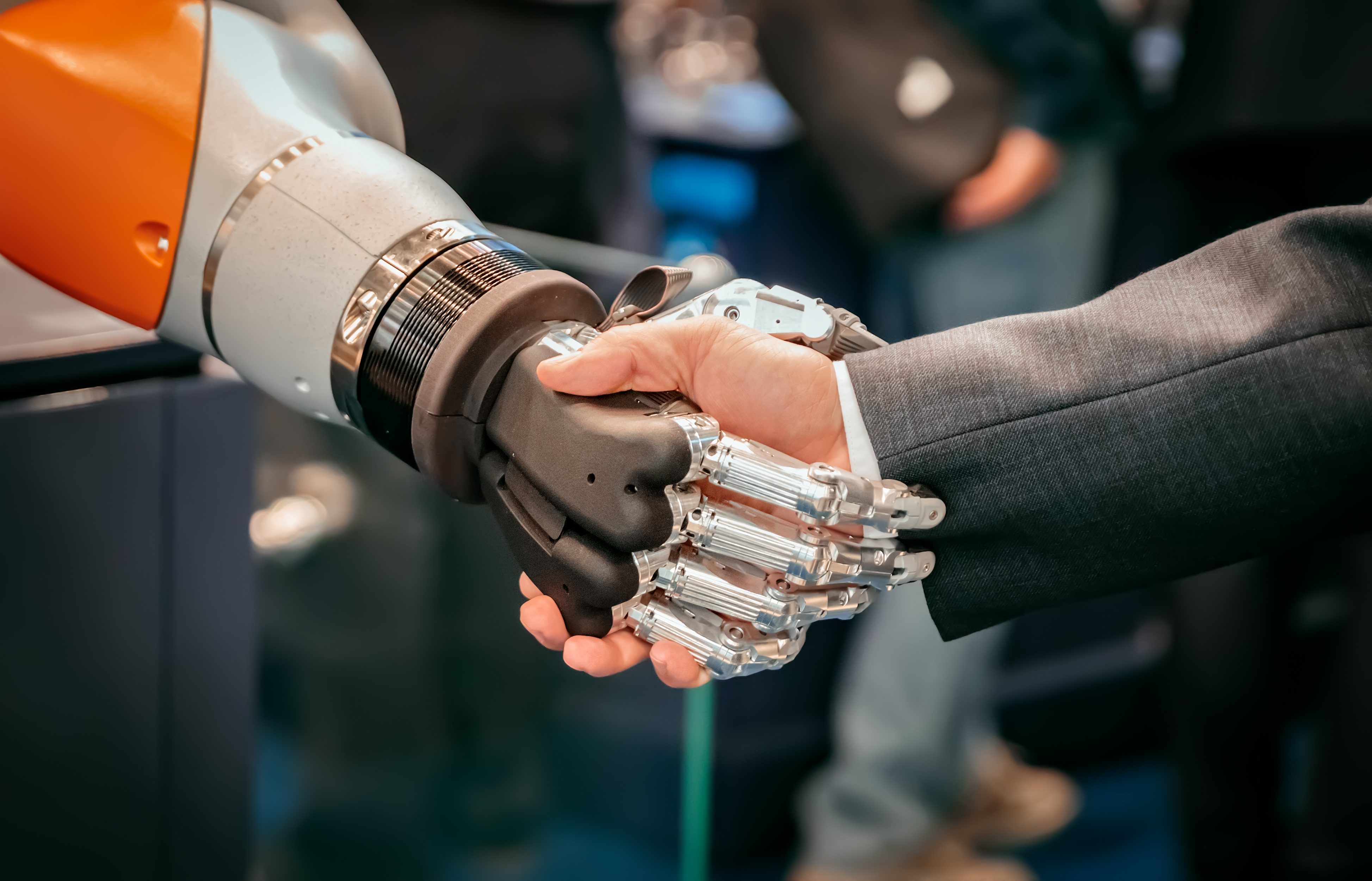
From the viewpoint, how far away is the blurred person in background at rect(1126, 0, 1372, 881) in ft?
3.87

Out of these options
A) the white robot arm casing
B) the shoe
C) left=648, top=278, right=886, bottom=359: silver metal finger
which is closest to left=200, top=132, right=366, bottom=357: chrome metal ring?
the white robot arm casing

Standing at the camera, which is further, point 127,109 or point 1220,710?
point 1220,710

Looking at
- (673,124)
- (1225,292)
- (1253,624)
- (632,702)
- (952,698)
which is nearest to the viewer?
(1225,292)

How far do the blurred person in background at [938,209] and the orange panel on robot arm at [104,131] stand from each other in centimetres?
80

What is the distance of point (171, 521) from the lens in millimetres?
810

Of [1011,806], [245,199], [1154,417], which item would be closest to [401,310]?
[245,199]

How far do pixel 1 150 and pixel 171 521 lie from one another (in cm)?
26

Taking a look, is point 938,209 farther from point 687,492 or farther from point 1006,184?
point 687,492

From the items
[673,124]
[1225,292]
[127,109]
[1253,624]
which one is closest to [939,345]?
[1225,292]

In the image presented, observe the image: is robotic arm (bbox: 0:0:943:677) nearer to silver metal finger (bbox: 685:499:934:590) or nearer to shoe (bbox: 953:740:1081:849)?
silver metal finger (bbox: 685:499:934:590)

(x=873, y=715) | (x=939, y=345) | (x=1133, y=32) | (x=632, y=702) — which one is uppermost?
(x=1133, y=32)

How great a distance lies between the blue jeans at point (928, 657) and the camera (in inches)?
54.1

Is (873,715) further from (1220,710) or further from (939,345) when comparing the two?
(939,345)

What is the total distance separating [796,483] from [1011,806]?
3.83 feet
